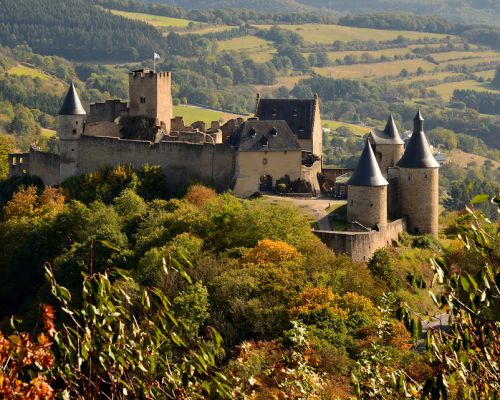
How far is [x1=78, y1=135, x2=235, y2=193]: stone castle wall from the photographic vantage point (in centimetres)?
4966

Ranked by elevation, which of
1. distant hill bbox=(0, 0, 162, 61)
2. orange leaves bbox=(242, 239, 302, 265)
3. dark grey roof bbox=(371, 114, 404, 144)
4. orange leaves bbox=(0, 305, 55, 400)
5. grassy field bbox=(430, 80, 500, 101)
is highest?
distant hill bbox=(0, 0, 162, 61)

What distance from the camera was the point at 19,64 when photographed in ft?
558

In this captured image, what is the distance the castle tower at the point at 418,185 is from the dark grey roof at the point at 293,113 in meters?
7.71

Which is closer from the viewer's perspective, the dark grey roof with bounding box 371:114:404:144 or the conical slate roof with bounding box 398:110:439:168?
the conical slate roof with bounding box 398:110:439:168

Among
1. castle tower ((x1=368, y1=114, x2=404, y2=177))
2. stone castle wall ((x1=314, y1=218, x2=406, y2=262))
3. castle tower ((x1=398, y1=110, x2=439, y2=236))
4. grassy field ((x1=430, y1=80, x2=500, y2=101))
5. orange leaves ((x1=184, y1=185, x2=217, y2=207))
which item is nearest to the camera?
stone castle wall ((x1=314, y1=218, x2=406, y2=262))

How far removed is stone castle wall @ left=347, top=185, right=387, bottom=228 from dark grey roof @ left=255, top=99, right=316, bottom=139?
9.99 meters

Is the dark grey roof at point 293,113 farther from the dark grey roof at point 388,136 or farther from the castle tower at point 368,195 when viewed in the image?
the castle tower at point 368,195

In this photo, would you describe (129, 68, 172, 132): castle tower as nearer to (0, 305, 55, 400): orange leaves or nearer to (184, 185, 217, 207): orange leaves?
(184, 185, 217, 207): orange leaves

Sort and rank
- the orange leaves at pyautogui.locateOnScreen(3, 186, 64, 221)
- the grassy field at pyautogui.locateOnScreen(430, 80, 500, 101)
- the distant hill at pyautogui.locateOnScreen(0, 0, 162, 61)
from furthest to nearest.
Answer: the distant hill at pyautogui.locateOnScreen(0, 0, 162, 61) < the grassy field at pyautogui.locateOnScreen(430, 80, 500, 101) < the orange leaves at pyautogui.locateOnScreen(3, 186, 64, 221)

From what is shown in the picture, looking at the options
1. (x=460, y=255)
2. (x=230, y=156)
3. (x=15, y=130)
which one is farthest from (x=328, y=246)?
(x=15, y=130)

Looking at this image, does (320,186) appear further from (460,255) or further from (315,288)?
(315,288)

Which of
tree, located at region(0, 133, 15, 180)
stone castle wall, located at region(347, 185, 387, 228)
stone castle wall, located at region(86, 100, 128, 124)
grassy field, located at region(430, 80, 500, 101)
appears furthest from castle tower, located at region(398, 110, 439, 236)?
grassy field, located at region(430, 80, 500, 101)

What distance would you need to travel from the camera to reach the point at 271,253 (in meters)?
40.0

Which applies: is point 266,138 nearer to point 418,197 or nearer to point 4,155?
point 418,197
